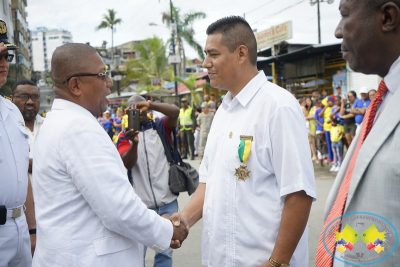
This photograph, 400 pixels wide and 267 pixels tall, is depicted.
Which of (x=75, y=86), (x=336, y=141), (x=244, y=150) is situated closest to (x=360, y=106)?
(x=336, y=141)

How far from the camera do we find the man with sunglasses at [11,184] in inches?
113

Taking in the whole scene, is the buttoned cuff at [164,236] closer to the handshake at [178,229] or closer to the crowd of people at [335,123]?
the handshake at [178,229]

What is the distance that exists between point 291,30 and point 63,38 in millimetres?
160968

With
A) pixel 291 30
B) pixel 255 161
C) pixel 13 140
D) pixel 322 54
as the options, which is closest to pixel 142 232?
pixel 255 161

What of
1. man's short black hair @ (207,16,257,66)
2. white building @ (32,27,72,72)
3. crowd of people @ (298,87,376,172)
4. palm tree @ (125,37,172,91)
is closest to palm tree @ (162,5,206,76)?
palm tree @ (125,37,172,91)

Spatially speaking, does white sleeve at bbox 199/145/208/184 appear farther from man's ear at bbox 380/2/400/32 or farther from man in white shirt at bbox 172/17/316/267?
man's ear at bbox 380/2/400/32

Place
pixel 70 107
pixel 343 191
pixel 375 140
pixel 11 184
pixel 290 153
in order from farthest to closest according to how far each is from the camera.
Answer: pixel 11 184 < pixel 70 107 < pixel 290 153 < pixel 343 191 < pixel 375 140

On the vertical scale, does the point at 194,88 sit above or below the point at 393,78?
above

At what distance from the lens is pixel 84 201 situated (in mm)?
2094

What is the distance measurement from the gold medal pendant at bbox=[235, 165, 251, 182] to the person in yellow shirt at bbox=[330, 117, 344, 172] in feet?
31.1

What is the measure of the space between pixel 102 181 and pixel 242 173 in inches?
28.1

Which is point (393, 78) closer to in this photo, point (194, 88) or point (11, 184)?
point (11, 184)

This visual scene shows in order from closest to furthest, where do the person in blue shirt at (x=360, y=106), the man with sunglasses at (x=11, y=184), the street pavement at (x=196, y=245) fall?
the man with sunglasses at (x=11, y=184)
the street pavement at (x=196, y=245)
the person in blue shirt at (x=360, y=106)

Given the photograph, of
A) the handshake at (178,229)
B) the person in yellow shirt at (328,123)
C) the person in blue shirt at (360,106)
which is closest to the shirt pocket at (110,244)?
the handshake at (178,229)
